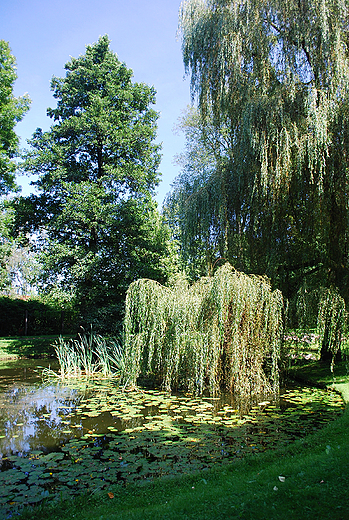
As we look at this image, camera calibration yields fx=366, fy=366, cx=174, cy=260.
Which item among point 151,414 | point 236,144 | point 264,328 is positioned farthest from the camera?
point 236,144

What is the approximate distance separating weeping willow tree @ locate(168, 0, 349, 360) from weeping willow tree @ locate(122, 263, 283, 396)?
1.45 meters

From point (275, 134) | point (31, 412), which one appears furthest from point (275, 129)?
point (31, 412)

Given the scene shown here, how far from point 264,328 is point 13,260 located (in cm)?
1990

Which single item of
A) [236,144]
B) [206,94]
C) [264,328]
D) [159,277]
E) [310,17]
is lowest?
[264,328]

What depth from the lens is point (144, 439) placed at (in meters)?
4.22

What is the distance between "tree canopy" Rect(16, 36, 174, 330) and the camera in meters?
12.8

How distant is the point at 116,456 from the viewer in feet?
12.2

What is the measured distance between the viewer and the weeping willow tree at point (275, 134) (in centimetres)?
700

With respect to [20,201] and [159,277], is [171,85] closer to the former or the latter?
[159,277]

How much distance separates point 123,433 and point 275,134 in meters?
6.05

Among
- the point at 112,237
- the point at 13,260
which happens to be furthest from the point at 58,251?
the point at 13,260

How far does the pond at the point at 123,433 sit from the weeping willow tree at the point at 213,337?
390 millimetres

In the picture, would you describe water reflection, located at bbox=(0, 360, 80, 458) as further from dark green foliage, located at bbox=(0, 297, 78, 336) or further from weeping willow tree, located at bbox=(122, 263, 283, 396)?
dark green foliage, located at bbox=(0, 297, 78, 336)

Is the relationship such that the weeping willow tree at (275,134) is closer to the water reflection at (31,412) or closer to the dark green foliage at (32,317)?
the water reflection at (31,412)
